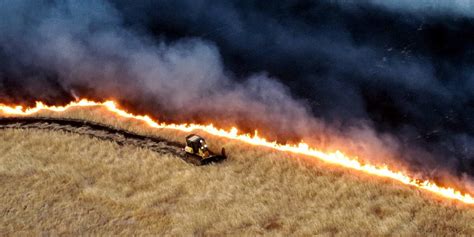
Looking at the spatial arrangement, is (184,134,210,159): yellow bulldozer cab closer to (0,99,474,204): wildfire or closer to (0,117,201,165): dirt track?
(0,117,201,165): dirt track

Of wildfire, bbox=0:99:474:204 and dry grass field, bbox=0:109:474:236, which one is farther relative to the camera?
wildfire, bbox=0:99:474:204

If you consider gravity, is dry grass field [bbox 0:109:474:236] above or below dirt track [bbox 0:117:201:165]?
below

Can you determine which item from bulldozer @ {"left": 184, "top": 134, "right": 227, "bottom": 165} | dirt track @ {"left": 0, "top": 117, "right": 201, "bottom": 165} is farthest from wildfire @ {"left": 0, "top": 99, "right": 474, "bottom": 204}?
bulldozer @ {"left": 184, "top": 134, "right": 227, "bottom": 165}

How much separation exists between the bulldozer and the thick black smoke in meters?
1.61

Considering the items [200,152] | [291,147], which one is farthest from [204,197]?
[291,147]

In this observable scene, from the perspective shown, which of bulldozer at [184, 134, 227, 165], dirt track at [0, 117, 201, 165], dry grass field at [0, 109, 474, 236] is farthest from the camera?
dirt track at [0, 117, 201, 165]

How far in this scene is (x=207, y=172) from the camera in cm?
995

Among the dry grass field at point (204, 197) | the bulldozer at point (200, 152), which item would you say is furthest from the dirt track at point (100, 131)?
the dry grass field at point (204, 197)

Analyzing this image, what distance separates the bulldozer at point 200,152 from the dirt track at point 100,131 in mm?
105

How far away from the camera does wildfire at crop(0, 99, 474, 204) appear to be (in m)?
8.62

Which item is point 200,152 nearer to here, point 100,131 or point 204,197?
point 204,197

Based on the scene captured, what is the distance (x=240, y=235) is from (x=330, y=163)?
2.70 m

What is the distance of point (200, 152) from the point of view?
10.3 metres

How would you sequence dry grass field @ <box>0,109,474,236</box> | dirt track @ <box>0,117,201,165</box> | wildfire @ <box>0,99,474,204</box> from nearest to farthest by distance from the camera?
dry grass field @ <box>0,109,474,236</box> → wildfire @ <box>0,99,474,204</box> → dirt track @ <box>0,117,201,165</box>
